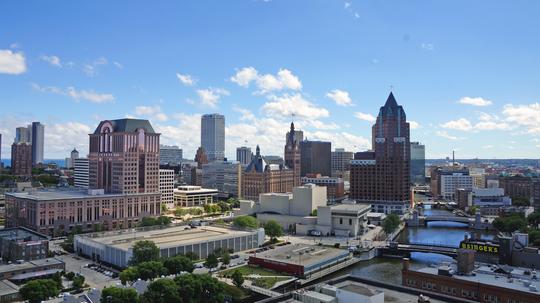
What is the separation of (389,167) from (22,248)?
98988 mm

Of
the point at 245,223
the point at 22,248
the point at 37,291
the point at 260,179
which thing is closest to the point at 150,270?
the point at 37,291

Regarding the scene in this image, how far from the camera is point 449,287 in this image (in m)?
43.2

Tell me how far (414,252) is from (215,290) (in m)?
44.0

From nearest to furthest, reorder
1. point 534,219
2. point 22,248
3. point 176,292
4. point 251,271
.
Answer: point 176,292 → point 251,271 → point 22,248 → point 534,219

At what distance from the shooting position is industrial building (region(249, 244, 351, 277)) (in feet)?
205

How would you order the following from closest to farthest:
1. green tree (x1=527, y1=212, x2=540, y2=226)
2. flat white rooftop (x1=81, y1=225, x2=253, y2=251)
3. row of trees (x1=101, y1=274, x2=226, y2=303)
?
1. row of trees (x1=101, y1=274, x2=226, y2=303)
2. flat white rooftop (x1=81, y1=225, x2=253, y2=251)
3. green tree (x1=527, y1=212, x2=540, y2=226)

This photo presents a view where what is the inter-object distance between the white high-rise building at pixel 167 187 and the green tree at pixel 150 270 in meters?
84.5

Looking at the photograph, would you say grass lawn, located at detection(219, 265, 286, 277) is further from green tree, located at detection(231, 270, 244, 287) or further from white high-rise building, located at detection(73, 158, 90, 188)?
white high-rise building, located at detection(73, 158, 90, 188)

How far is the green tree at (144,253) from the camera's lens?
59719mm

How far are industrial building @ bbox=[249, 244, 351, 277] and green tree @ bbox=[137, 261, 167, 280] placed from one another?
669 inches

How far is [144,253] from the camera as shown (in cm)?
5981

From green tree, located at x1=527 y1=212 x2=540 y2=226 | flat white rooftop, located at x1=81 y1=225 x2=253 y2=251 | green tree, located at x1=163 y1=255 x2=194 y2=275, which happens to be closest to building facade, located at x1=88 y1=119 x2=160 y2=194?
flat white rooftop, located at x1=81 y1=225 x2=253 y2=251

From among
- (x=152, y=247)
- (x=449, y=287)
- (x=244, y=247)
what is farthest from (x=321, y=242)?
(x=449, y=287)

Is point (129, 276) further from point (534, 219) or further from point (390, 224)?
point (534, 219)
